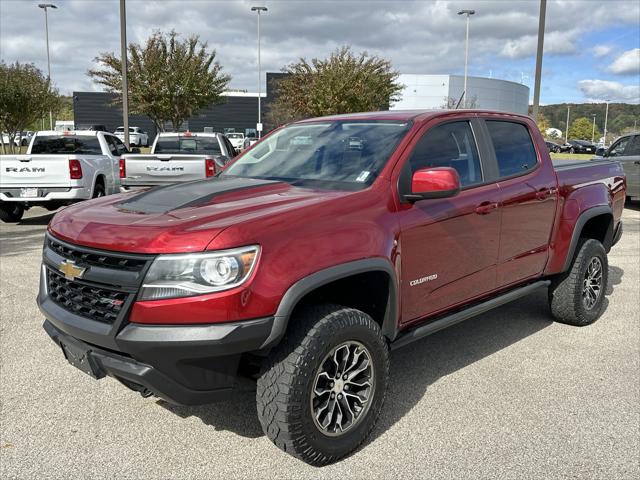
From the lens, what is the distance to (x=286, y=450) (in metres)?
2.92

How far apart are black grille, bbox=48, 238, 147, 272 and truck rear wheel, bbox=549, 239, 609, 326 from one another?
389 centimetres

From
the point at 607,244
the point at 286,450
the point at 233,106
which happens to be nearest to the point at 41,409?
the point at 286,450

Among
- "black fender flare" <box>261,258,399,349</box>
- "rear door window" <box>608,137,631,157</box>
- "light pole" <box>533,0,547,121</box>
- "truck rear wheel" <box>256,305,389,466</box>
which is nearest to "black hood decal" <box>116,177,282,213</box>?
"black fender flare" <box>261,258,399,349</box>

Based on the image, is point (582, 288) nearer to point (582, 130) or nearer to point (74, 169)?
point (74, 169)

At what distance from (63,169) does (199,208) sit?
8.58 m

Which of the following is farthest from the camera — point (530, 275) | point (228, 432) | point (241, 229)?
point (530, 275)

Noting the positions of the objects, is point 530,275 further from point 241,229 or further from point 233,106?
point 233,106

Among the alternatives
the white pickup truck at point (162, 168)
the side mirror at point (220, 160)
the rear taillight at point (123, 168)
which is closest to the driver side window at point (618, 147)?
the side mirror at point (220, 160)

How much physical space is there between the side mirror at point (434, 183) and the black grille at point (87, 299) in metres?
1.68

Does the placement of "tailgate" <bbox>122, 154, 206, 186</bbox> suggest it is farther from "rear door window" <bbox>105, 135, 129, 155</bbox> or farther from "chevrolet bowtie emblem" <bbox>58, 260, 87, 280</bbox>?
"chevrolet bowtie emblem" <bbox>58, 260, 87, 280</bbox>

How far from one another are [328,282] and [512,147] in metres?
2.46

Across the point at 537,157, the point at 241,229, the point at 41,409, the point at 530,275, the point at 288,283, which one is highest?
the point at 537,157

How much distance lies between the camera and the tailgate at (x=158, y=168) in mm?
10430

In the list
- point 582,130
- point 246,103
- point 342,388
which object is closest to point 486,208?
point 342,388
